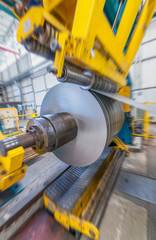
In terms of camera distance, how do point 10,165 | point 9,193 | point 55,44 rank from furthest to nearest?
1. point 9,193
2. point 10,165
3. point 55,44

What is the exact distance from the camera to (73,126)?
1060mm

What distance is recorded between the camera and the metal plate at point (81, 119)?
0.99m

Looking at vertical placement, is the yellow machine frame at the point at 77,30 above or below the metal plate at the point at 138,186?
above

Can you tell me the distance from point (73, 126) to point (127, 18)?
109 cm

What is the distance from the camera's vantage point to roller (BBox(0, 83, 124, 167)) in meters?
0.80

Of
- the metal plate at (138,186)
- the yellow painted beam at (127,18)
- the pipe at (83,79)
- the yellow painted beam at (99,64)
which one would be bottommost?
the metal plate at (138,186)

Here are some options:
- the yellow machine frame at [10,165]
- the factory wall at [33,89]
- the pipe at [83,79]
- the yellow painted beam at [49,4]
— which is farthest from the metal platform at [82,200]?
the factory wall at [33,89]

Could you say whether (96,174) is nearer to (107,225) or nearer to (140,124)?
(107,225)

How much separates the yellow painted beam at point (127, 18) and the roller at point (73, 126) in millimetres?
556

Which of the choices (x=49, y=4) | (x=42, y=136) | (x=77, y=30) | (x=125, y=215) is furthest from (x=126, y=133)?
(x=49, y=4)

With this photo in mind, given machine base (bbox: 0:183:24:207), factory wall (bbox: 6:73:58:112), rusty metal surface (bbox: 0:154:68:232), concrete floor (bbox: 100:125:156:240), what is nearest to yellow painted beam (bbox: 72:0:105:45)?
concrete floor (bbox: 100:125:156:240)

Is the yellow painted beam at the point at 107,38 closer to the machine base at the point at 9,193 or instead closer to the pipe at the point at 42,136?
the pipe at the point at 42,136

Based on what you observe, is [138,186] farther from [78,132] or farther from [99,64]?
[99,64]

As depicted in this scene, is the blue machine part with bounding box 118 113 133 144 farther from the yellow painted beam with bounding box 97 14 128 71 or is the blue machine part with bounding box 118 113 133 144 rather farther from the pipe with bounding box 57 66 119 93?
the yellow painted beam with bounding box 97 14 128 71
